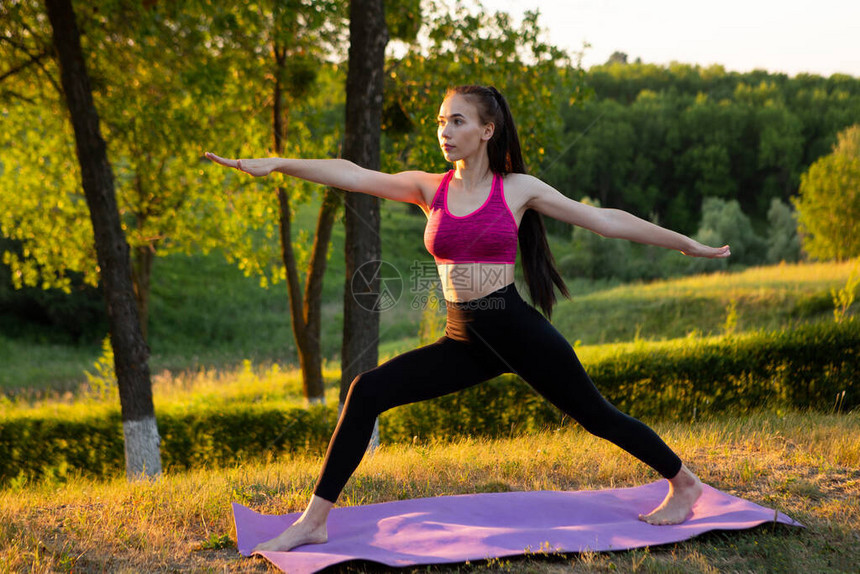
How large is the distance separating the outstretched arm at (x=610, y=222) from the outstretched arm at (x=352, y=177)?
1.76 ft

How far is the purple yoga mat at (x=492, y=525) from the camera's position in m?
3.20

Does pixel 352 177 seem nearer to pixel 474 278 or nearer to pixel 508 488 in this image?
pixel 474 278

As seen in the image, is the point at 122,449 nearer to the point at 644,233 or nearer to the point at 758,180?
the point at 644,233

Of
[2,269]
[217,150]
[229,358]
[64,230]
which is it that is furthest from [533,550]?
[2,269]

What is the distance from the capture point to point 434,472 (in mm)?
4602

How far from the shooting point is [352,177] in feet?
11.5

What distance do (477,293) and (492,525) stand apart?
1.23 metres

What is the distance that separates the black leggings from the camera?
327 centimetres

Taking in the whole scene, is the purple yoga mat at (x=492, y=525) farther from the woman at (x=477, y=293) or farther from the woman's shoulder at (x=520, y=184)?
the woman's shoulder at (x=520, y=184)

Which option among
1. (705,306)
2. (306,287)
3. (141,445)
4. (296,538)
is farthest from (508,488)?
(705,306)

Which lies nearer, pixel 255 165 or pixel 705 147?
pixel 255 165

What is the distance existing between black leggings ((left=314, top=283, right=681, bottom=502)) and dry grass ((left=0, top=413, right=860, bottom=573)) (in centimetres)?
54

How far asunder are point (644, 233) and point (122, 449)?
7945 mm

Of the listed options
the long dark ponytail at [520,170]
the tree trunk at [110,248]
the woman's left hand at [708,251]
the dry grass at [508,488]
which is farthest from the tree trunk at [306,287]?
the woman's left hand at [708,251]
